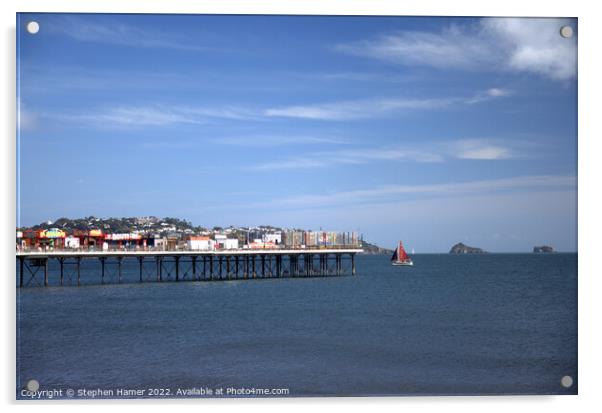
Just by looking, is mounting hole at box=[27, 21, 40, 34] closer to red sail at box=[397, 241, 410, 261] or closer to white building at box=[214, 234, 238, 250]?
white building at box=[214, 234, 238, 250]

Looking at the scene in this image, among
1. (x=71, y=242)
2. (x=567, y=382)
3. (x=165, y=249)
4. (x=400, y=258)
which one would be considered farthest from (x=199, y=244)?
(x=400, y=258)

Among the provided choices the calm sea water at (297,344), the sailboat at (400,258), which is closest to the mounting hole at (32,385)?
the calm sea water at (297,344)

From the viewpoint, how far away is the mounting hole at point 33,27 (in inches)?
385

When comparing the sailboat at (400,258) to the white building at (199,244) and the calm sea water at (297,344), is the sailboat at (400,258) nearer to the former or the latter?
the white building at (199,244)

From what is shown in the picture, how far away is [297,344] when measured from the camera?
47.4ft

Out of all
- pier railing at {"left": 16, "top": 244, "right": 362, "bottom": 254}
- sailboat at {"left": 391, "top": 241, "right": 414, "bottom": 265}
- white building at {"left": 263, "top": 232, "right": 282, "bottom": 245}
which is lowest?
sailboat at {"left": 391, "top": 241, "right": 414, "bottom": 265}

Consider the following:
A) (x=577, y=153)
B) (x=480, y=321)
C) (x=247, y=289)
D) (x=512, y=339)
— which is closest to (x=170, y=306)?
(x=247, y=289)

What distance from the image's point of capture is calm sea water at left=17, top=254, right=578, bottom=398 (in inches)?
442

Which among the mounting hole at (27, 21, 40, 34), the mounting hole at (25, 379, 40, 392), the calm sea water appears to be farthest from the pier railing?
the mounting hole at (27, 21, 40, 34)

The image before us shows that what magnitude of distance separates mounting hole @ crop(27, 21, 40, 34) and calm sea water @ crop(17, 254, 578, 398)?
4.12m

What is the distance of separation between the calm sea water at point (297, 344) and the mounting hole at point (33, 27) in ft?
13.5

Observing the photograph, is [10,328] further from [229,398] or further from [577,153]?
[577,153]

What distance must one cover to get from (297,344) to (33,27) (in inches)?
318

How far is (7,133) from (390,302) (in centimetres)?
1729
